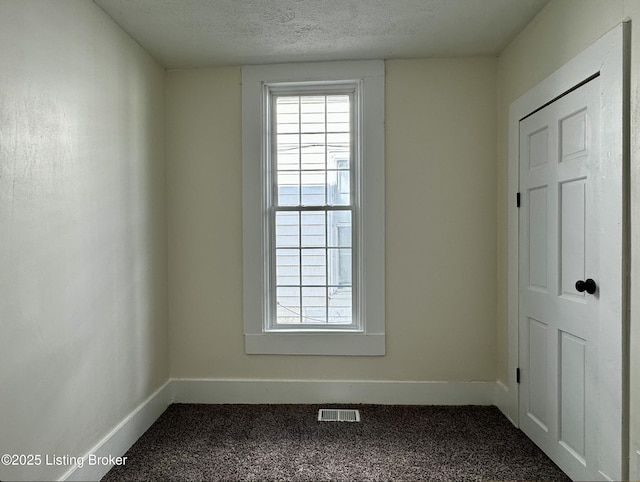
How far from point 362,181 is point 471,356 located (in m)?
1.58

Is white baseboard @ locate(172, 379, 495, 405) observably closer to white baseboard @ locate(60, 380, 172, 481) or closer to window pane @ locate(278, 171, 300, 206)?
white baseboard @ locate(60, 380, 172, 481)

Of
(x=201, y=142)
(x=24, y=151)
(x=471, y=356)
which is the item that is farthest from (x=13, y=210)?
(x=471, y=356)

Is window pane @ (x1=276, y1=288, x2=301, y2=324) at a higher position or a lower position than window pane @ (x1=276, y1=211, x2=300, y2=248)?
lower

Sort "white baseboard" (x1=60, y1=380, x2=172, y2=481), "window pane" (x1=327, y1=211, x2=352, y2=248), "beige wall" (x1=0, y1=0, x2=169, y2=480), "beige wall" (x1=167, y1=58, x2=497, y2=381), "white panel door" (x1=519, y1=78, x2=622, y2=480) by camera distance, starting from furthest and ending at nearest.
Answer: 1. "window pane" (x1=327, y1=211, x2=352, y2=248)
2. "beige wall" (x1=167, y1=58, x2=497, y2=381)
3. "white baseboard" (x1=60, y1=380, x2=172, y2=481)
4. "white panel door" (x1=519, y1=78, x2=622, y2=480)
5. "beige wall" (x1=0, y1=0, x2=169, y2=480)

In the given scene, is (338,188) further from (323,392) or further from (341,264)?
(323,392)

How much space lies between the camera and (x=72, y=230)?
2010 millimetres

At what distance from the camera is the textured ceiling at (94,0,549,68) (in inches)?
91.2

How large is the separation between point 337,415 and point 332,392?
228mm

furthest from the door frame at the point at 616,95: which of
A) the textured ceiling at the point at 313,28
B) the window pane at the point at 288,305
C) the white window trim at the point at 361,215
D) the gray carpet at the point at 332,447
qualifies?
the window pane at the point at 288,305

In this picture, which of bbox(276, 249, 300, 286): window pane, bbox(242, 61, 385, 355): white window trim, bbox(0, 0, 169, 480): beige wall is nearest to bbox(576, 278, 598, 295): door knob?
bbox(242, 61, 385, 355): white window trim

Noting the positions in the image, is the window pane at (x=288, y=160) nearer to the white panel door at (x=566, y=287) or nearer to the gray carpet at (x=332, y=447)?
the white panel door at (x=566, y=287)

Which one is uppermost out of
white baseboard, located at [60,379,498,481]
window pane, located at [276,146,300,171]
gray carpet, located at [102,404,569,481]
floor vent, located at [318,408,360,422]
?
window pane, located at [276,146,300,171]

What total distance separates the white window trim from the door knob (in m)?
1.35

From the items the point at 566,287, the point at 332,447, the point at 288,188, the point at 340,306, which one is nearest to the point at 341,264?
the point at 340,306
